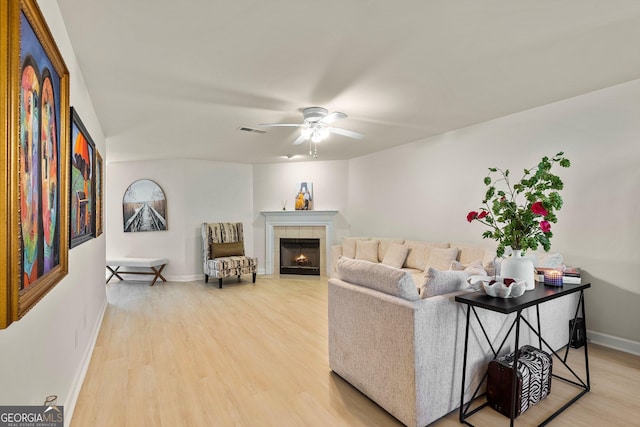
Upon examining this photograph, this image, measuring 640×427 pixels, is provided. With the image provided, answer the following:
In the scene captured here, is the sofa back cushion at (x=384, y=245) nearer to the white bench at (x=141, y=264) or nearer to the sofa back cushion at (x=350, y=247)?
the sofa back cushion at (x=350, y=247)

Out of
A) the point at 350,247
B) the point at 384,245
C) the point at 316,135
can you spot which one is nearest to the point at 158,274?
the point at 350,247

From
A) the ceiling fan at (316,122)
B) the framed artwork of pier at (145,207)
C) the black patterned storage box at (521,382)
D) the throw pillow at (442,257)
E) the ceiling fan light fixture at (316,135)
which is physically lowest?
the black patterned storage box at (521,382)

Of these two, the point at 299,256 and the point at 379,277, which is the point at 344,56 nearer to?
the point at 379,277

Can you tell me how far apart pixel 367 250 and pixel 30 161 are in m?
4.93

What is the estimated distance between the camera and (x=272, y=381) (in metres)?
2.54

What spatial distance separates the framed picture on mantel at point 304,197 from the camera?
7.04m

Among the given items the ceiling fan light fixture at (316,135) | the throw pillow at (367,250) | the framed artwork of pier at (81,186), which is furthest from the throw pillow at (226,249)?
the ceiling fan light fixture at (316,135)

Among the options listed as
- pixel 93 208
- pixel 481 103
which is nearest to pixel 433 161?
pixel 481 103

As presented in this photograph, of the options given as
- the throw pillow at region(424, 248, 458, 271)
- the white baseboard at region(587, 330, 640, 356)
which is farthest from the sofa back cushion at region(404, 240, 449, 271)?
the white baseboard at region(587, 330, 640, 356)

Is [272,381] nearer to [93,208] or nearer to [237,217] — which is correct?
[93,208]

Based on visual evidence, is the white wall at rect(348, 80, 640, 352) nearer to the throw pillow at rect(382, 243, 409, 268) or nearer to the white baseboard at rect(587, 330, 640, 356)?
the white baseboard at rect(587, 330, 640, 356)

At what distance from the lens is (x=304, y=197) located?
707cm

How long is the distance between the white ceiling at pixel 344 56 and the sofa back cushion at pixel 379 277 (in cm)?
160

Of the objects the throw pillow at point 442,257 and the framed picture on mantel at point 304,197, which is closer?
the throw pillow at point 442,257
